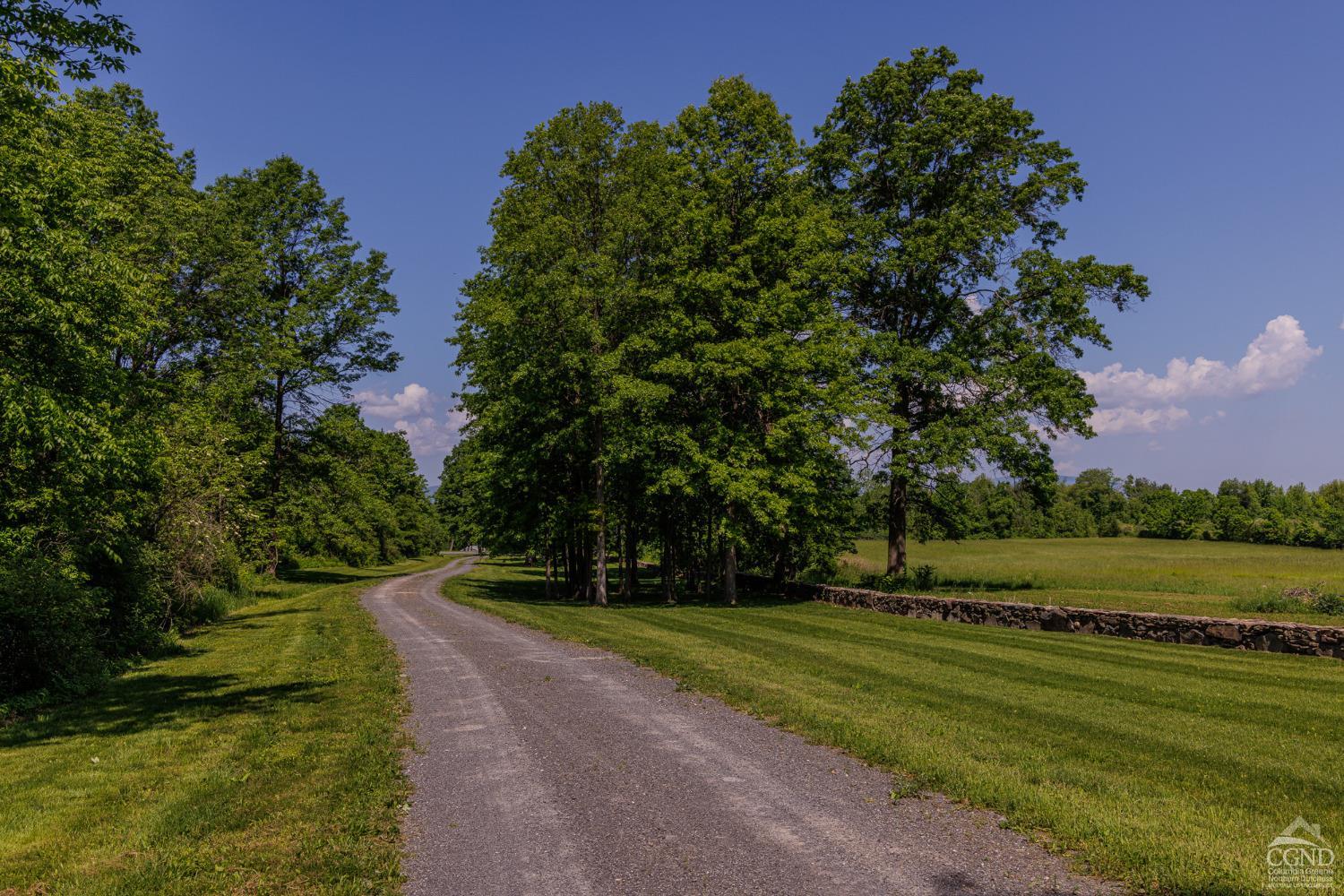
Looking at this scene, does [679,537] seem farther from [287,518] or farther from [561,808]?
[561,808]

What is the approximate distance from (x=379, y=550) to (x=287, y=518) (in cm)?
4008

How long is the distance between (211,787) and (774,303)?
24.3 metres

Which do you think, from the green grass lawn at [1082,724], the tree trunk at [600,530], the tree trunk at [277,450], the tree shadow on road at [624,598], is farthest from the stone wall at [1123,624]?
the tree trunk at [277,450]

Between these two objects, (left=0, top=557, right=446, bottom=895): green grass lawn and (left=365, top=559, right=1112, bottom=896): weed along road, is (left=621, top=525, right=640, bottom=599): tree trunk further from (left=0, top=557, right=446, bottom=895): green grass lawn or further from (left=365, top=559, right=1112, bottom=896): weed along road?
(left=365, top=559, right=1112, bottom=896): weed along road

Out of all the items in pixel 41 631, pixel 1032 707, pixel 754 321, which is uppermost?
pixel 754 321

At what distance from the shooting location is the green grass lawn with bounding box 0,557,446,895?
5.81 meters

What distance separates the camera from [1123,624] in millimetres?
19734

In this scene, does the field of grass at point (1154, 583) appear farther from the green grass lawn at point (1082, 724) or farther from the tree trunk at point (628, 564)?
the tree trunk at point (628, 564)

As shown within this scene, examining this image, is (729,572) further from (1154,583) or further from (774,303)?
(1154,583)

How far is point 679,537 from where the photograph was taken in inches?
1527

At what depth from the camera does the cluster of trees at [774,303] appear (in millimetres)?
28250

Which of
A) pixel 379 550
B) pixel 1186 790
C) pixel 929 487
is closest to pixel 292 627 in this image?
pixel 1186 790

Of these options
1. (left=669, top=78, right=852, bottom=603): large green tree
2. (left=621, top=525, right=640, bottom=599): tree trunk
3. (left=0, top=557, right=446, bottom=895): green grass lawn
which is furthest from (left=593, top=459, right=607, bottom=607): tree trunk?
(left=0, top=557, right=446, bottom=895): green grass lawn

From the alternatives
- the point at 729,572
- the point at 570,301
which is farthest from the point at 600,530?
the point at 570,301
